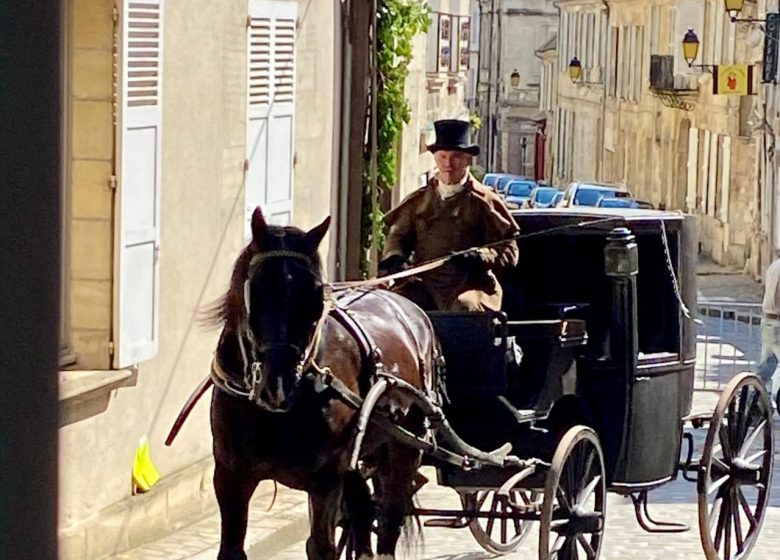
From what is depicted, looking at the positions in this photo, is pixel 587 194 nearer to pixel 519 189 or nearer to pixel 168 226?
pixel 519 189

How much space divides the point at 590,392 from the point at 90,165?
8.32 feet

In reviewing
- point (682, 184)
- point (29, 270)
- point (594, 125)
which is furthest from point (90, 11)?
point (594, 125)

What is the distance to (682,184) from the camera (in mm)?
46719

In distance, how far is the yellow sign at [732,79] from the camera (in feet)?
109

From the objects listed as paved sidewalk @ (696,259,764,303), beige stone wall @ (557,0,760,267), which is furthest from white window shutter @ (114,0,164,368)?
beige stone wall @ (557,0,760,267)

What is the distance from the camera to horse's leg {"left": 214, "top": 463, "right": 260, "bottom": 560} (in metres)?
6.17

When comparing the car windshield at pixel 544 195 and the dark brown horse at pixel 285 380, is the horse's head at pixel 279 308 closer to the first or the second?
the dark brown horse at pixel 285 380

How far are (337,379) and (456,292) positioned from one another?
5.99 ft

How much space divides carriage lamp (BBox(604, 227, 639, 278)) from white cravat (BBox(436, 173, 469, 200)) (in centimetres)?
69

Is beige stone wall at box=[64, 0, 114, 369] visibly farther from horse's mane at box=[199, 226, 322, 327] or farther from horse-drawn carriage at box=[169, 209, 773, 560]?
horse's mane at box=[199, 226, 322, 327]

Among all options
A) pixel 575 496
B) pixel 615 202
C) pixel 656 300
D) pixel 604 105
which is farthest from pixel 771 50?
pixel 575 496

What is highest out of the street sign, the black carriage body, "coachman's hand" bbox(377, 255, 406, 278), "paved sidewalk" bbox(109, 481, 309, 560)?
the street sign

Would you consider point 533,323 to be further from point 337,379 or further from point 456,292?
point 337,379

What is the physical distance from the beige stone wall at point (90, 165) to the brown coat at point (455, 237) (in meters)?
1.38
